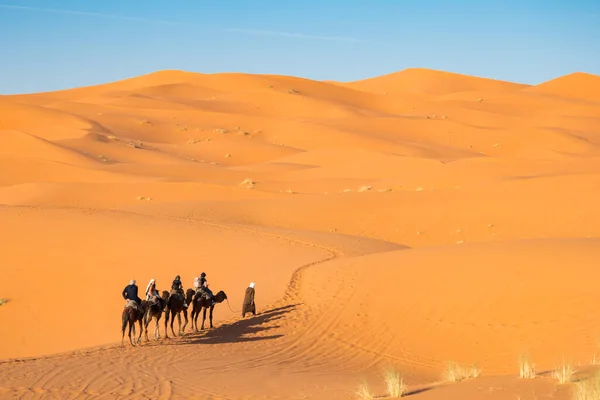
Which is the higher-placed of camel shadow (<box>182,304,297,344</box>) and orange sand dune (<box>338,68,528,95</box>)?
orange sand dune (<box>338,68,528,95</box>)

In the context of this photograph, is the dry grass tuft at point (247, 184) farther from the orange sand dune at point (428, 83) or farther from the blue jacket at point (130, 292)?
the orange sand dune at point (428, 83)

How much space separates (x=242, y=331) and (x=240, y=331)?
5 centimetres

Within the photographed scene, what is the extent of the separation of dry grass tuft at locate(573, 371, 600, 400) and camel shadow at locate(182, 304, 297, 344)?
8.35 meters

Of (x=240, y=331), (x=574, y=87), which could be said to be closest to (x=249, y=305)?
(x=240, y=331)

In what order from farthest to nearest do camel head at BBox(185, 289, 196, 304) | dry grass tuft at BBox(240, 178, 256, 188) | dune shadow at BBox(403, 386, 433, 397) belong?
dry grass tuft at BBox(240, 178, 256, 188), camel head at BBox(185, 289, 196, 304), dune shadow at BBox(403, 386, 433, 397)

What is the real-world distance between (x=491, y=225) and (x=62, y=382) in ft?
72.6

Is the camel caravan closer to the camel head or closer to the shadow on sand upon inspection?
the camel head

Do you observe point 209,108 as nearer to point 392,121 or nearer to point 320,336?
point 392,121

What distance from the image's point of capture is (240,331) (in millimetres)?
16203

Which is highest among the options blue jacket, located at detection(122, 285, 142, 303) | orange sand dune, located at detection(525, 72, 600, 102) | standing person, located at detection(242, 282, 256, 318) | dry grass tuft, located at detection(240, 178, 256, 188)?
orange sand dune, located at detection(525, 72, 600, 102)

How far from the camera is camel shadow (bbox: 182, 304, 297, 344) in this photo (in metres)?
15.5

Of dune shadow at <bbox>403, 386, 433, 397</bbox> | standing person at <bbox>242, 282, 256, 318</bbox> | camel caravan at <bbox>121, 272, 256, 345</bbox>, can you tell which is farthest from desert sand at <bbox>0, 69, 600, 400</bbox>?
camel caravan at <bbox>121, 272, 256, 345</bbox>

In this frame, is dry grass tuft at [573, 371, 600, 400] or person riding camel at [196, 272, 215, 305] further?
person riding camel at [196, 272, 215, 305]

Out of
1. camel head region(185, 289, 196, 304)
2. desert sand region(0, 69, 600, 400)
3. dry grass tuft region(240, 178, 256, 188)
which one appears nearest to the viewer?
desert sand region(0, 69, 600, 400)
